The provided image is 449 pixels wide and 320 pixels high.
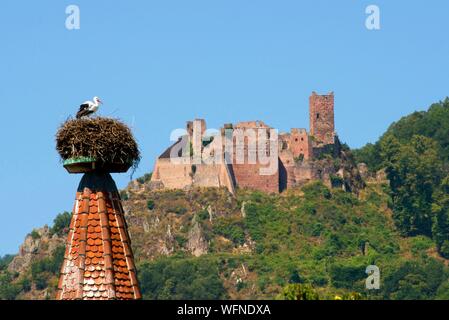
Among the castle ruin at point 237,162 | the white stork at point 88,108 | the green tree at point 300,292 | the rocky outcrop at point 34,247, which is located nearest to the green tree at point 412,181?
the castle ruin at point 237,162

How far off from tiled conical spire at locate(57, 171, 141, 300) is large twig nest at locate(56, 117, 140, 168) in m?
0.30

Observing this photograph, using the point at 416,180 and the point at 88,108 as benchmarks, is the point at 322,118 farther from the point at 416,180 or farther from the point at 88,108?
the point at 88,108

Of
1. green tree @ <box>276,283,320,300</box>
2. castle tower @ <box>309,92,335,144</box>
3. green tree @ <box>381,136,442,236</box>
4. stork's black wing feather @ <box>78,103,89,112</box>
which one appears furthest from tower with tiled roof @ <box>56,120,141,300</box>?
green tree @ <box>381,136,442,236</box>

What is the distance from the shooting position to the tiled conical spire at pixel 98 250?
1895 cm

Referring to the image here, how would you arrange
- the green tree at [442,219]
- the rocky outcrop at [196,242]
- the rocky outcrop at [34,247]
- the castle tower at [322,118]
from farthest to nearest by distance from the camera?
the green tree at [442,219], the castle tower at [322,118], the rocky outcrop at [34,247], the rocky outcrop at [196,242]

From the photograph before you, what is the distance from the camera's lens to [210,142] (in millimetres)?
137875

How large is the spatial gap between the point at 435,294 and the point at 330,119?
18.2 m

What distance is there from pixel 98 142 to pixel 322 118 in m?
127

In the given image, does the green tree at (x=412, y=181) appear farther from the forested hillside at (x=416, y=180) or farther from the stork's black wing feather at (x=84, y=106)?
the stork's black wing feather at (x=84, y=106)

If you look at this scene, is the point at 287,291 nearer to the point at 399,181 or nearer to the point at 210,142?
the point at 210,142

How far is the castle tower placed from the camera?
477 feet

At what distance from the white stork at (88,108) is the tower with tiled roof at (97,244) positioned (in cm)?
90

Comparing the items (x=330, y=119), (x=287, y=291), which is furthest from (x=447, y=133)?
(x=287, y=291)

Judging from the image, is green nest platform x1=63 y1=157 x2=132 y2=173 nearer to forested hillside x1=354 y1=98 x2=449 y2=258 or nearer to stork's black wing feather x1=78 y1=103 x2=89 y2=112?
stork's black wing feather x1=78 y1=103 x2=89 y2=112
